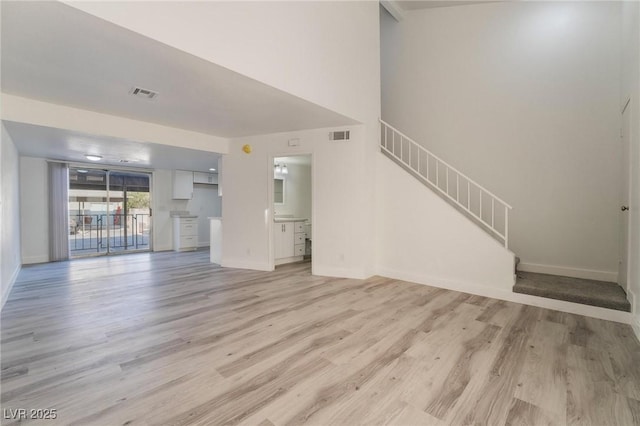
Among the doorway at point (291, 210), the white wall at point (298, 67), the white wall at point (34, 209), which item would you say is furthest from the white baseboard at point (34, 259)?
the doorway at point (291, 210)

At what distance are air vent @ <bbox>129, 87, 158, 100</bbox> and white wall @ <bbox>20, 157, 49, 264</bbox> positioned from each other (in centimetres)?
527

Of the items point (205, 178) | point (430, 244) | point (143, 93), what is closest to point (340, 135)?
point (430, 244)

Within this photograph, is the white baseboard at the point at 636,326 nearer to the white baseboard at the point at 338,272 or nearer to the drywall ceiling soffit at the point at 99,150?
the white baseboard at the point at 338,272

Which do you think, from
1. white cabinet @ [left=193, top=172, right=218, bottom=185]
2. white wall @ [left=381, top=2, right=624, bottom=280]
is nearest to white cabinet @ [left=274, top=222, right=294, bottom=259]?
white wall @ [left=381, top=2, right=624, bottom=280]

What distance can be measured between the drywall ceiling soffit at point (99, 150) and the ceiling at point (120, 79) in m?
0.07

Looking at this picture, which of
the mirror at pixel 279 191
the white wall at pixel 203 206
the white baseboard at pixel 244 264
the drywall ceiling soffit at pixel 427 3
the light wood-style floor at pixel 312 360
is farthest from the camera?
the white wall at pixel 203 206

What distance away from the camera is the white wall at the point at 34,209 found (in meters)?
6.18

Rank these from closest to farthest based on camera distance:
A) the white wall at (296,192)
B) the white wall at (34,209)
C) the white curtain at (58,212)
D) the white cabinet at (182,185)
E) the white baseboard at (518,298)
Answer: the white baseboard at (518,298), the white wall at (34,209), the white curtain at (58,212), the white wall at (296,192), the white cabinet at (182,185)

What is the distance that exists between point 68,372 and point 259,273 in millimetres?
3178

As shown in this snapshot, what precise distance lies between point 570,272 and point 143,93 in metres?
6.23

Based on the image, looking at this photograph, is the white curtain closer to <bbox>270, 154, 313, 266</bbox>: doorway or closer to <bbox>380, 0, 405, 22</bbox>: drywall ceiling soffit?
<bbox>270, 154, 313, 266</bbox>: doorway

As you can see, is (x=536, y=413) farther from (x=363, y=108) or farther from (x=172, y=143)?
(x=172, y=143)

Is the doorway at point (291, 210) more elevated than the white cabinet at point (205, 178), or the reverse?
the white cabinet at point (205, 178)

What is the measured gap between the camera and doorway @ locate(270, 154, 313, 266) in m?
5.84
